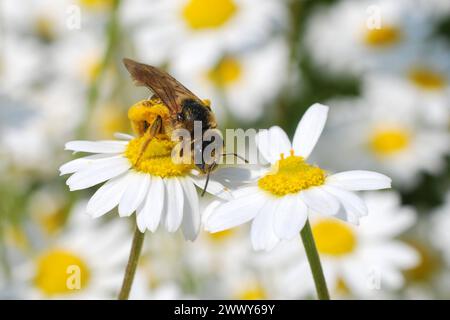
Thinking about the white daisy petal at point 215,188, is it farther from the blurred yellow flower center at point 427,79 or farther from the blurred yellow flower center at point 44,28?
the blurred yellow flower center at point 44,28

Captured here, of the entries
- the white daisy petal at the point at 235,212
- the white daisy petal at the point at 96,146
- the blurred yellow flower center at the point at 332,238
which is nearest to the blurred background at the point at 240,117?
the blurred yellow flower center at the point at 332,238

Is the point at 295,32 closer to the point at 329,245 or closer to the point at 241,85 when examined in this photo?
the point at 241,85

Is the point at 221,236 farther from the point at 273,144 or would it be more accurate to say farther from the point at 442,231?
the point at 273,144

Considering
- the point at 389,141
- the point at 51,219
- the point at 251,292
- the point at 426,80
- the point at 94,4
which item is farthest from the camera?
the point at 94,4

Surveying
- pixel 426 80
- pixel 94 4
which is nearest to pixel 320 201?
pixel 426 80

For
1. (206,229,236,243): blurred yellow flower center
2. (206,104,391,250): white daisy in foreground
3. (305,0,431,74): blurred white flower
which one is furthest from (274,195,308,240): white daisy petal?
(305,0,431,74): blurred white flower

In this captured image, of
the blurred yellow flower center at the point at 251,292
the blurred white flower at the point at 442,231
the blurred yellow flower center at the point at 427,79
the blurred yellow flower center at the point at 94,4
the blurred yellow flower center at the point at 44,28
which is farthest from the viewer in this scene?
A: the blurred yellow flower center at the point at 44,28

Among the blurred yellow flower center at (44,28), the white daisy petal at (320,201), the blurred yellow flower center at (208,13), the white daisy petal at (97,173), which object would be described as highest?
the blurred yellow flower center at (44,28)
